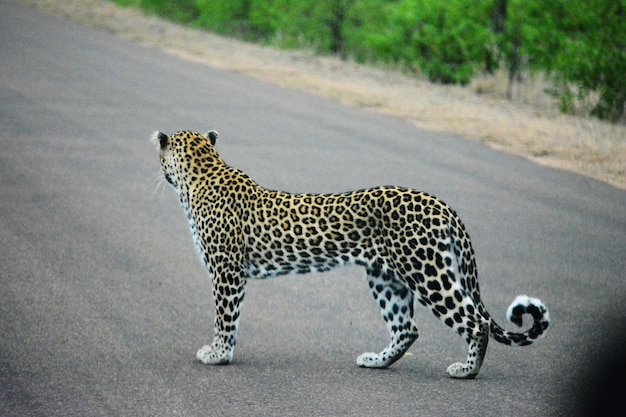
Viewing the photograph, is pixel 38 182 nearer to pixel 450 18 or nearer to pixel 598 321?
pixel 598 321

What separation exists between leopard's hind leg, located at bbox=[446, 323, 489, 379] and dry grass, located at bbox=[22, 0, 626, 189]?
7270 mm

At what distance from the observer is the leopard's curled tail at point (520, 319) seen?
5.76m

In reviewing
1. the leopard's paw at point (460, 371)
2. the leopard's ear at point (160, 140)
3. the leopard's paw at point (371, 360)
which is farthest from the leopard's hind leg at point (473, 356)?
the leopard's ear at point (160, 140)

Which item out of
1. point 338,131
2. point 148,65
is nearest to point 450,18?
point 148,65

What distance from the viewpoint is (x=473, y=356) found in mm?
5812

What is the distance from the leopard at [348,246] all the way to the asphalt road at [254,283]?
1.15 ft

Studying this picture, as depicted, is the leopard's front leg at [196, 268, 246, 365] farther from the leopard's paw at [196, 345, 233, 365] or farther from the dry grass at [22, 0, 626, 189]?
the dry grass at [22, 0, 626, 189]

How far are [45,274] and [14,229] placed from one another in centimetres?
140

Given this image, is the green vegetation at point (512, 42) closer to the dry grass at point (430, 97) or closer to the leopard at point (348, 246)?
the dry grass at point (430, 97)

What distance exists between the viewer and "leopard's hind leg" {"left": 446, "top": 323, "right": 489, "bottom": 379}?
5.66m

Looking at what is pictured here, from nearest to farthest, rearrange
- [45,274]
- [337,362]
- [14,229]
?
[337,362], [45,274], [14,229]

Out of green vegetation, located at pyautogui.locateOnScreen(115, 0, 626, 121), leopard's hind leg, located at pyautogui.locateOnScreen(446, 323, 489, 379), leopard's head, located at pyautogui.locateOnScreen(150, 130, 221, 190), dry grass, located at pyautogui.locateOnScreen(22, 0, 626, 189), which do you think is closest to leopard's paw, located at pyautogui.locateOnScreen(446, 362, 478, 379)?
leopard's hind leg, located at pyautogui.locateOnScreen(446, 323, 489, 379)

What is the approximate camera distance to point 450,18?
2450 centimetres

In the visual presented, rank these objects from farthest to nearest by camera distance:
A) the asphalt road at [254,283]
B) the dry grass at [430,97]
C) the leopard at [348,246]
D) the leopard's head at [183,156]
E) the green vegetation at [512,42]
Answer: the green vegetation at [512,42]
the dry grass at [430,97]
the leopard's head at [183,156]
the asphalt road at [254,283]
the leopard at [348,246]
